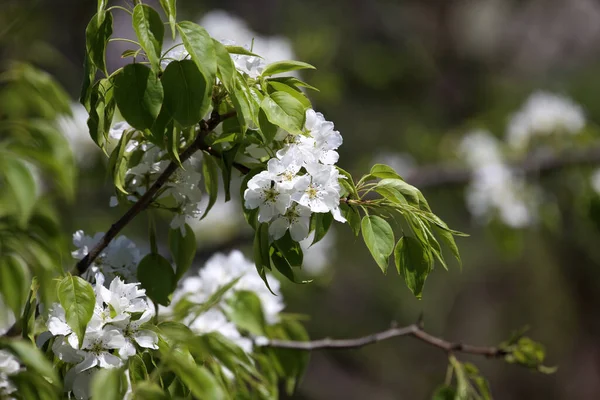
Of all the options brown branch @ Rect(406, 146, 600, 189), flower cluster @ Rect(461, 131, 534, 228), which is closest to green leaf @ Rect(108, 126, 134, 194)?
brown branch @ Rect(406, 146, 600, 189)

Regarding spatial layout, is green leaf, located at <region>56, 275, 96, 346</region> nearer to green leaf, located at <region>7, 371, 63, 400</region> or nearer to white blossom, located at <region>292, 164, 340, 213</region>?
green leaf, located at <region>7, 371, 63, 400</region>

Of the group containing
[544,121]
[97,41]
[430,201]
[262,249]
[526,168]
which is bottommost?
[262,249]

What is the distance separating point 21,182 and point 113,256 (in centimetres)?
19

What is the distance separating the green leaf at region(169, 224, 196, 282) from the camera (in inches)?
31.4

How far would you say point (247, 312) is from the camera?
932mm

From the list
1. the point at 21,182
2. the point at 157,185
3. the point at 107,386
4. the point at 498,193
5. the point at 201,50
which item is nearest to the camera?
the point at 107,386

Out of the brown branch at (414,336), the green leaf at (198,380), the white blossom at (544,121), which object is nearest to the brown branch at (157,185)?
the green leaf at (198,380)

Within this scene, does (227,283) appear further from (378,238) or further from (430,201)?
(430,201)

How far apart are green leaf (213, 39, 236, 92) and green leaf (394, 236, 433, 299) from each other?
23 centimetres

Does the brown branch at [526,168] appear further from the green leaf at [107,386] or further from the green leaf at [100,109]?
the green leaf at [107,386]

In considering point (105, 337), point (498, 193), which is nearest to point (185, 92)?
point (105, 337)

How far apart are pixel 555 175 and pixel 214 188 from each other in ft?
5.55

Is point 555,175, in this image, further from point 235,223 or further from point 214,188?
point 214,188

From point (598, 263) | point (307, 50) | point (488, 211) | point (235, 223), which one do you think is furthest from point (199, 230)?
point (598, 263)
